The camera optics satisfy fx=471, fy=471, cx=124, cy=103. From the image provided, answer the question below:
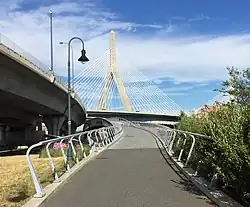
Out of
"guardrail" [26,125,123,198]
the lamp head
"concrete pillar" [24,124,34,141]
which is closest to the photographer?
"guardrail" [26,125,123,198]

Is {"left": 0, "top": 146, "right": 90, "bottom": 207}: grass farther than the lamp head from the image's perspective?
No

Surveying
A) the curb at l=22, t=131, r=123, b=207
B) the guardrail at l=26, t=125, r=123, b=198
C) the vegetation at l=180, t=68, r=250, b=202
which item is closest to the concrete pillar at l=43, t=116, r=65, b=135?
the guardrail at l=26, t=125, r=123, b=198

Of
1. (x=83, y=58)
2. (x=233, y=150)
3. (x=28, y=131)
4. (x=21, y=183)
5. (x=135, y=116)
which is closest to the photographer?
(x=233, y=150)

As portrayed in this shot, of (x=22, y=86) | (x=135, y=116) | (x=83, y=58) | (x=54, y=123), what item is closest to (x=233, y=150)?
→ (x=83, y=58)

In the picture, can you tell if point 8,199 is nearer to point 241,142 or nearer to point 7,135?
point 241,142

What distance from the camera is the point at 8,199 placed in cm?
1054

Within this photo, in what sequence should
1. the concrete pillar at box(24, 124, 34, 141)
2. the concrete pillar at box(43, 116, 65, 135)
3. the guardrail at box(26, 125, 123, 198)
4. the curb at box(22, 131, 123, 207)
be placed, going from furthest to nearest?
1. the concrete pillar at box(24, 124, 34, 141)
2. the concrete pillar at box(43, 116, 65, 135)
3. the guardrail at box(26, 125, 123, 198)
4. the curb at box(22, 131, 123, 207)

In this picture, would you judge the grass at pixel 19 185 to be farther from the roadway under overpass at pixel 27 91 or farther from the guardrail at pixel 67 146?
the roadway under overpass at pixel 27 91

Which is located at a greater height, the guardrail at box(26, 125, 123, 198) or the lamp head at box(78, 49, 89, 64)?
the lamp head at box(78, 49, 89, 64)

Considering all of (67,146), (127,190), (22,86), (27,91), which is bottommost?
(127,190)

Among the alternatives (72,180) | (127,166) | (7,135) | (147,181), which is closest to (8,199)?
(72,180)

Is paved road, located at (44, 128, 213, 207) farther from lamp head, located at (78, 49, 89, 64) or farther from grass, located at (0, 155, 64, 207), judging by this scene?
lamp head, located at (78, 49, 89, 64)

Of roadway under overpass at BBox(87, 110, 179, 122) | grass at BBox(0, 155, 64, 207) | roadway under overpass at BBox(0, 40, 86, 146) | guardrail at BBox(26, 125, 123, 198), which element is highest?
roadway under overpass at BBox(0, 40, 86, 146)

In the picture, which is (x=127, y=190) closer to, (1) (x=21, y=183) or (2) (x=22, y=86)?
(1) (x=21, y=183)
